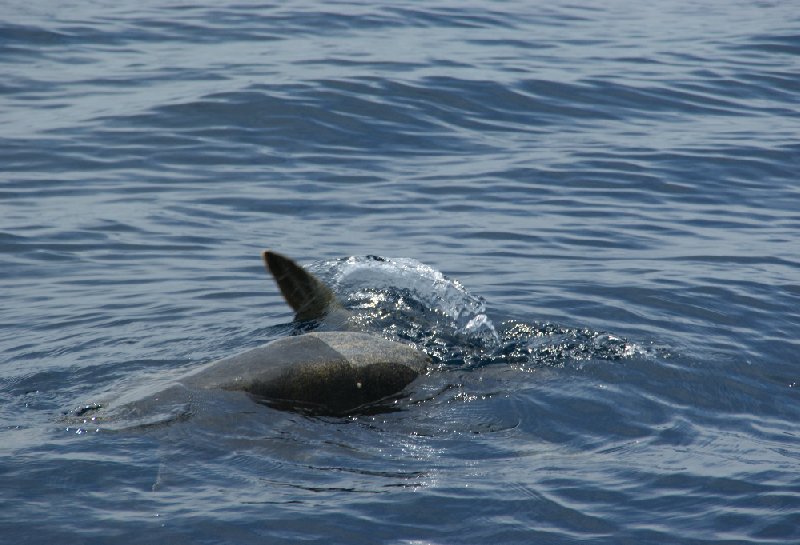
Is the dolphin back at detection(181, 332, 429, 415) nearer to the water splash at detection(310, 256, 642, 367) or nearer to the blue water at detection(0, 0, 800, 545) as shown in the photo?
the blue water at detection(0, 0, 800, 545)

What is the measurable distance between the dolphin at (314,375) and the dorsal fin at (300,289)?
616mm

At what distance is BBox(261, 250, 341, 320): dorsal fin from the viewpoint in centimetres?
738

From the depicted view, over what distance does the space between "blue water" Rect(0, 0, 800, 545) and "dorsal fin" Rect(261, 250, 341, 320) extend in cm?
34

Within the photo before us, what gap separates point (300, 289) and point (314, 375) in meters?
1.22

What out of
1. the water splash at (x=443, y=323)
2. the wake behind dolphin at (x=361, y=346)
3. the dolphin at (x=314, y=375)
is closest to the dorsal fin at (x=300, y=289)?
the wake behind dolphin at (x=361, y=346)

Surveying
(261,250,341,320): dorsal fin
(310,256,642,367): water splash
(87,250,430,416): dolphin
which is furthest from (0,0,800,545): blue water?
(261,250,341,320): dorsal fin

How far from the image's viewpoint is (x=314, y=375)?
21.4 ft

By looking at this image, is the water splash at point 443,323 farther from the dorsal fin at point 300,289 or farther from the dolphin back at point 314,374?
the dolphin back at point 314,374

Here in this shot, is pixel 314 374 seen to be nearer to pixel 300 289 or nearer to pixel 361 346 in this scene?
pixel 361 346

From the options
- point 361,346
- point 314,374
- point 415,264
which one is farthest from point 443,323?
point 314,374

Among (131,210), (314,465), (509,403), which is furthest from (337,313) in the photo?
(131,210)

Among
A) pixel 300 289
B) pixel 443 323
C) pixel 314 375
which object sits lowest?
pixel 443 323

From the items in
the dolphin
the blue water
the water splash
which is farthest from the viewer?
the water splash

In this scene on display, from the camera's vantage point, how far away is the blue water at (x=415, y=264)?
18.1 ft
